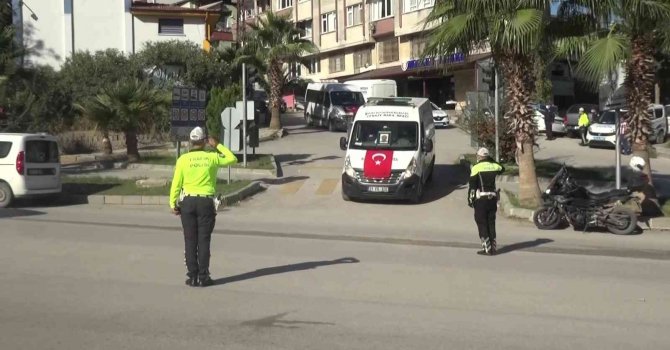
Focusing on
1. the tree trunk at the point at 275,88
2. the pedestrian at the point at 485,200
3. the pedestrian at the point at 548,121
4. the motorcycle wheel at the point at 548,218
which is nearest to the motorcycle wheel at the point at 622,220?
the motorcycle wheel at the point at 548,218

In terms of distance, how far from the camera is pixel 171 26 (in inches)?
1644

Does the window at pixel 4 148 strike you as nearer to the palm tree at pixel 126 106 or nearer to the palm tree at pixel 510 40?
the palm tree at pixel 126 106

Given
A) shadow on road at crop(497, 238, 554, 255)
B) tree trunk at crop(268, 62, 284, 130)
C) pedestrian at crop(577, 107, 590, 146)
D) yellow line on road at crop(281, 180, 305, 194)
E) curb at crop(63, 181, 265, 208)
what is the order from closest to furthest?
1. shadow on road at crop(497, 238, 554, 255)
2. curb at crop(63, 181, 265, 208)
3. yellow line on road at crop(281, 180, 305, 194)
4. pedestrian at crop(577, 107, 590, 146)
5. tree trunk at crop(268, 62, 284, 130)

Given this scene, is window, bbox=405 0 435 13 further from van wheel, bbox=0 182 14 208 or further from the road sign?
van wheel, bbox=0 182 14 208

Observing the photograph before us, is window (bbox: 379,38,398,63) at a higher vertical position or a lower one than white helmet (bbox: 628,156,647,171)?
higher

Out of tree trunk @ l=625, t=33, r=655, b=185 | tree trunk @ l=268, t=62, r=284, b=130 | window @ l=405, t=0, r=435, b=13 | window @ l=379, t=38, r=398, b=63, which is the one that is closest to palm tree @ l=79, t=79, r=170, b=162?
tree trunk @ l=268, t=62, r=284, b=130

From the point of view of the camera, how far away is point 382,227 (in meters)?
16.5

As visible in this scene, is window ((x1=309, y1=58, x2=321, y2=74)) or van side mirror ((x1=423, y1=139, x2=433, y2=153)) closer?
van side mirror ((x1=423, y1=139, x2=433, y2=153))

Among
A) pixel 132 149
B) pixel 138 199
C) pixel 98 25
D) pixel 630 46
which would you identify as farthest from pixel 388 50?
pixel 630 46

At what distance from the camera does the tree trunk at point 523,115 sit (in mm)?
17578

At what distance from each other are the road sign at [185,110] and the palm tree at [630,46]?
31.0 ft

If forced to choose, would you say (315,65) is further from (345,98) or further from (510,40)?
(510,40)

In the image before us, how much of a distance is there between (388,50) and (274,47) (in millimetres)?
19946

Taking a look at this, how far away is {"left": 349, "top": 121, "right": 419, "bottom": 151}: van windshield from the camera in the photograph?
→ 19.9 metres
